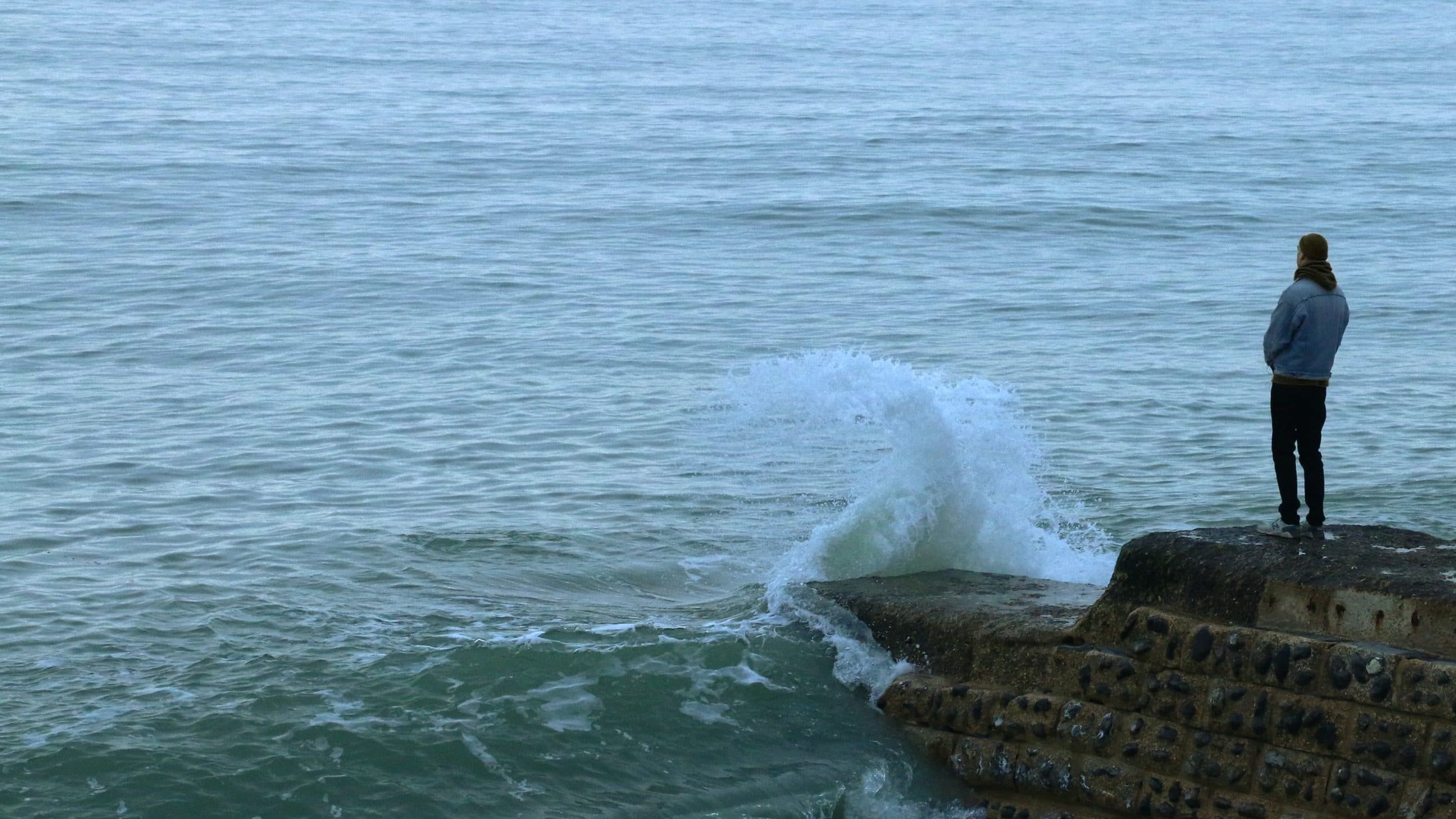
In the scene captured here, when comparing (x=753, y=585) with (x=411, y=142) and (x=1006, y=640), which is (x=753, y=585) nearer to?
(x=1006, y=640)

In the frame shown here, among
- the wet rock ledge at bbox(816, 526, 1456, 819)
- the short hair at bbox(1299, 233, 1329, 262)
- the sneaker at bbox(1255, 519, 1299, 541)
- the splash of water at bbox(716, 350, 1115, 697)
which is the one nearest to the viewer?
the wet rock ledge at bbox(816, 526, 1456, 819)

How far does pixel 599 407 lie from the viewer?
16500 millimetres

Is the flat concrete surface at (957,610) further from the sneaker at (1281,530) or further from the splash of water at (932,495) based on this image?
the sneaker at (1281,530)

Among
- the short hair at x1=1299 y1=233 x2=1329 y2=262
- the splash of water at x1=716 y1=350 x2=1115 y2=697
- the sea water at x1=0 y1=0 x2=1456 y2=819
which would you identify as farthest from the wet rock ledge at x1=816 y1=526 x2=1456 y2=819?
the splash of water at x1=716 y1=350 x2=1115 y2=697

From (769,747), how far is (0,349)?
12434 millimetres

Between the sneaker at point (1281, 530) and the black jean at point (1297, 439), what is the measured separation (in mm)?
144

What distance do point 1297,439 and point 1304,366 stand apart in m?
0.49

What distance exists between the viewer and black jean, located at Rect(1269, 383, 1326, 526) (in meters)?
8.85

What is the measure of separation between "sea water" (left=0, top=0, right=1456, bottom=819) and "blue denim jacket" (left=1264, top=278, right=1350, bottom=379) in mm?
2731

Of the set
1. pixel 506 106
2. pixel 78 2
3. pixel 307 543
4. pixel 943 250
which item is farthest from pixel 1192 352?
pixel 78 2

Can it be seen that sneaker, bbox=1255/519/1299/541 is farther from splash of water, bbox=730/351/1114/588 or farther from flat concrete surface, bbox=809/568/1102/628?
splash of water, bbox=730/351/1114/588

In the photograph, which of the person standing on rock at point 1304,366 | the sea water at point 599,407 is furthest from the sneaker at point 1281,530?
the sea water at point 599,407

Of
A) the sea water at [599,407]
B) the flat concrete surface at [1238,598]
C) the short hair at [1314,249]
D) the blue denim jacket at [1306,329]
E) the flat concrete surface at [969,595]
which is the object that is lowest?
the sea water at [599,407]

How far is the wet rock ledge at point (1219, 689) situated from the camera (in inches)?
277
